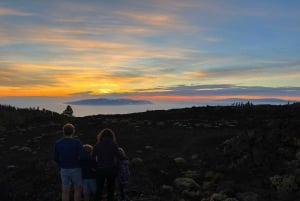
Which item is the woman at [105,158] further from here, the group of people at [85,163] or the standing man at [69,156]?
the standing man at [69,156]

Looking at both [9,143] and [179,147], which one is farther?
[9,143]

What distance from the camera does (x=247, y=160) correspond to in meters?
19.0

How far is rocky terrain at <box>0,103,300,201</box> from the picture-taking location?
16.7 m

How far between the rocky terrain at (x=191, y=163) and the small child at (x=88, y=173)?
90.8 inches

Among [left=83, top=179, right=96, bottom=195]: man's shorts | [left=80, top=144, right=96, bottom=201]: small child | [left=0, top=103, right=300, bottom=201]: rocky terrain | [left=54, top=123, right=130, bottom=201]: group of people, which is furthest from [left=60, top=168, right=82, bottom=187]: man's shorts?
[left=0, top=103, right=300, bottom=201]: rocky terrain

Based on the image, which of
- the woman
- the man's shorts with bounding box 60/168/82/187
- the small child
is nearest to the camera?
the man's shorts with bounding box 60/168/82/187

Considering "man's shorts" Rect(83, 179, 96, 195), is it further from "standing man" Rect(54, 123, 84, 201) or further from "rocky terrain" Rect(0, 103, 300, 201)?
"rocky terrain" Rect(0, 103, 300, 201)

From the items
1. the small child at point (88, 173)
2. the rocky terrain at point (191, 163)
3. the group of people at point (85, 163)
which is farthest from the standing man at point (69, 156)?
the rocky terrain at point (191, 163)

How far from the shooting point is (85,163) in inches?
576

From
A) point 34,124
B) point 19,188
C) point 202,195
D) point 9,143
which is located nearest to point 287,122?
point 202,195

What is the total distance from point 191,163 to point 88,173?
288 inches

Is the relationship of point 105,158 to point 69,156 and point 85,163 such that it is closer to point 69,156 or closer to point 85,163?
point 85,163

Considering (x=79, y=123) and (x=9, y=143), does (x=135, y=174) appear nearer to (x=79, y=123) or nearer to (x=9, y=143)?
(x=9, y=143)

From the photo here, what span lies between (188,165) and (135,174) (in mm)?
2576
